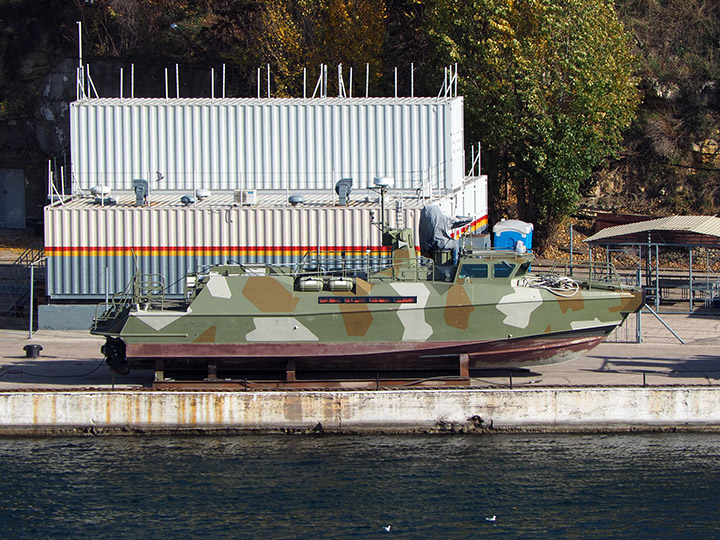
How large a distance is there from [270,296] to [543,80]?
21377 mm

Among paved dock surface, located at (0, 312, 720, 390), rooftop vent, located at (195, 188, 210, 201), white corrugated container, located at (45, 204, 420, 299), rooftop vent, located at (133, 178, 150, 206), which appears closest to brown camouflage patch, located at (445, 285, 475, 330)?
paved dock surface, located at (0, 312, 720, 390)

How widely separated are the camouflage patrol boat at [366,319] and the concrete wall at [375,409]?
4.65 ft

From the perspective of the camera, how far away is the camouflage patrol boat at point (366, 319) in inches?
922

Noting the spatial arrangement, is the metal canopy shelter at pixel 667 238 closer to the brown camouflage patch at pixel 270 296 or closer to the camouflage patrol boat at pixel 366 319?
→ the camouflage patrol boat at pixel 366 319

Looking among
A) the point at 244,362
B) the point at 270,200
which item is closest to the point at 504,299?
the point at 244,362

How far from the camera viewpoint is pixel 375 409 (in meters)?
22.4

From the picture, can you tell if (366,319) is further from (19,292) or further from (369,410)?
(19,292)

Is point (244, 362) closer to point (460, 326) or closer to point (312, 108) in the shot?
point (460, 326)

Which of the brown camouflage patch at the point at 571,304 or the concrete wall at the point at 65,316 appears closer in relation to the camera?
the brown camouflage patch at the point at 571,304

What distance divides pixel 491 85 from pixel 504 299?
19.0 m

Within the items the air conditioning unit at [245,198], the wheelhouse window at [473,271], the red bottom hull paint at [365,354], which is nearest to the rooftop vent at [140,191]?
the air conditioning unit at [245,198]

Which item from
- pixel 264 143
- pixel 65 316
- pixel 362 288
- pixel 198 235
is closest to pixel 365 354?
pixel 362 288

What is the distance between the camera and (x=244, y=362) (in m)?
24.0

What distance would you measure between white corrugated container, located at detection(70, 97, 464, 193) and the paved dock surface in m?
7.45
